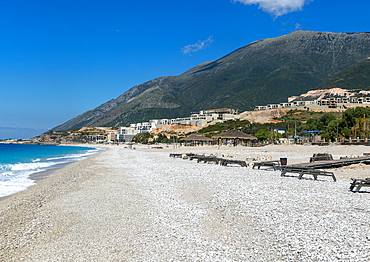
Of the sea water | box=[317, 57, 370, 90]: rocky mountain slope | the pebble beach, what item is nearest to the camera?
the pebble beach

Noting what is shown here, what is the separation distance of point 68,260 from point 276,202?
16.0ft

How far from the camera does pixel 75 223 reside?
604 centimetres

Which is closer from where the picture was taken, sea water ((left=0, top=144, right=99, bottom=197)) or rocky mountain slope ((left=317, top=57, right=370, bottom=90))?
sea water ((left=0, top=144, right=99, bottom=197))

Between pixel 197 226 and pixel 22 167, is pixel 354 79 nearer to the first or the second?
pixel 22 167

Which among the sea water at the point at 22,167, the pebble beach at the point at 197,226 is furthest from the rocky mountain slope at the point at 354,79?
the pebble beach at the point at 197,226

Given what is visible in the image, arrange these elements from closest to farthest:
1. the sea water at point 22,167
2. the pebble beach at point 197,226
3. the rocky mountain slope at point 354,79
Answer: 1. the pebble beach at point 197,226
2. the sea water at point 22,167
3. the rocky mountain slope at point 354,79

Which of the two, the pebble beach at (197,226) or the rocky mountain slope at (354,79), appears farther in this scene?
the rocky mountain slope at (354,79)

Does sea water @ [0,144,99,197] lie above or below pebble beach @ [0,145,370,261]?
below

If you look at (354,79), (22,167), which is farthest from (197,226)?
(354,79)

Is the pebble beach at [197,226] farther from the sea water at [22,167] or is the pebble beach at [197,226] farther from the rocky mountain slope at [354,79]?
the rocky mountain slope at [354,79]

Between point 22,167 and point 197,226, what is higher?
point 197,226

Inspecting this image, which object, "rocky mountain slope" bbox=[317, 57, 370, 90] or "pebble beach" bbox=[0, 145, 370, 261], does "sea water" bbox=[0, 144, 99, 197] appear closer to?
"pebble beach" bbox=[0, 145, 370, 261]

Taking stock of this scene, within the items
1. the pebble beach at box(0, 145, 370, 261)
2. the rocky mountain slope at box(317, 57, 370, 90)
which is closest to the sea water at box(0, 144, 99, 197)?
the pebble beach at box(0, 145, 370, 261)

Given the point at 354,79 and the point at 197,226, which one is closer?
the point at 197,226
